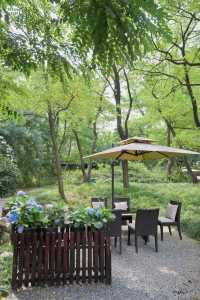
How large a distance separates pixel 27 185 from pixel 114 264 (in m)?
12.7

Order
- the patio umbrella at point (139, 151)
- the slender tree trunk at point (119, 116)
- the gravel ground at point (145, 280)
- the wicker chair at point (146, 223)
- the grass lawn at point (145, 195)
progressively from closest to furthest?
the gravel ground at point (145, 280) < the wicker chair at point (146, 223) < the patio umbrella at point (139, 151) < the grass lawn at point (145, 195) < the slender tree trunk at point (119, 116)

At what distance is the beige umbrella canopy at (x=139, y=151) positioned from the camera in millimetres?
6344

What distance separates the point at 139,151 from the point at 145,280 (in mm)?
3783

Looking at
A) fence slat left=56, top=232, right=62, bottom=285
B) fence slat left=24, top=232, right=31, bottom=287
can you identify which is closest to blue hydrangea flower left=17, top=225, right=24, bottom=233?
fence slat left=24, top=232, right=31, bottom=287

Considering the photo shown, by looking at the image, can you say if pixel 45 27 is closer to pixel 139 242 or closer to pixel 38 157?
pixel 139 242

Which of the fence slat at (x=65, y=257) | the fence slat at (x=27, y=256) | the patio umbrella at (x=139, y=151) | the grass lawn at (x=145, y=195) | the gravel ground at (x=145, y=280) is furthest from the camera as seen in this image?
the grass lawn at (x=145, y=195)

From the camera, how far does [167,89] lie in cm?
978

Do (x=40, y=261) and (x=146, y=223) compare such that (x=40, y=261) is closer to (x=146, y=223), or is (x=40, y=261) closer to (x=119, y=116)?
(x=146, y=223)

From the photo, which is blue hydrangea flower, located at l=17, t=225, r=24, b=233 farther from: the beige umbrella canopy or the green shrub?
the green shrub

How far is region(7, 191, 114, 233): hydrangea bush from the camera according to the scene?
3783 millimetres

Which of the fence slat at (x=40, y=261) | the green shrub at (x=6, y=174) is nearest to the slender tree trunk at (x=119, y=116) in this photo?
the green shrub at (x=6, y=174)

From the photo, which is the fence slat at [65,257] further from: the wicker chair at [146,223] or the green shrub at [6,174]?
the green shrub at [6,174]

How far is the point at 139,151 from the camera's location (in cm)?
749

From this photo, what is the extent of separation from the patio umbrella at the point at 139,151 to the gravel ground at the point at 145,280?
78.2 inches
